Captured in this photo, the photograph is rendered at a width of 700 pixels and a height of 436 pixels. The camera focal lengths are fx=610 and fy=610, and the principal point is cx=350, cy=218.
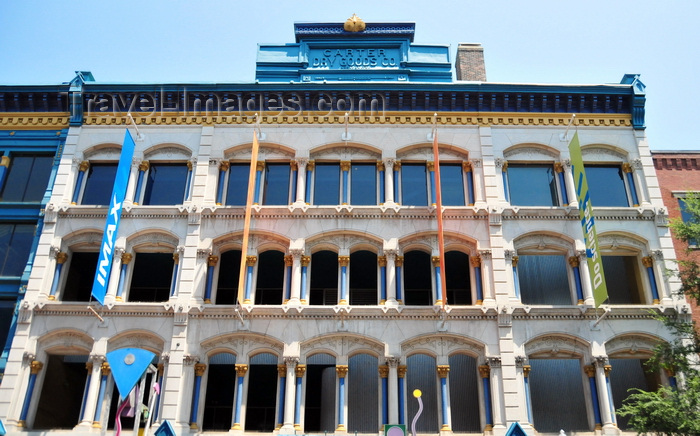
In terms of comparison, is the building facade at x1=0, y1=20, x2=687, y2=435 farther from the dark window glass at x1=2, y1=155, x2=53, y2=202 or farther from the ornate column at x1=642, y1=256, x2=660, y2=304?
the dark window glass at x1=2, y1=155, x2=53, y2=202

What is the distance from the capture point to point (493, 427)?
2003 centimetres

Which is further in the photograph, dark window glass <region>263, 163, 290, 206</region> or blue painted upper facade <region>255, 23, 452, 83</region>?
blue painted upper facade <region>255, 23, 452, 83</region>

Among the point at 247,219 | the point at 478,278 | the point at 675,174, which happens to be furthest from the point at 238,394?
the point at 675,174

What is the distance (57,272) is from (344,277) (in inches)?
425

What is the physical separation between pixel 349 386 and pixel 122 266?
31.5 feet

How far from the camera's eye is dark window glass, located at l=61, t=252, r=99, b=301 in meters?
23.4

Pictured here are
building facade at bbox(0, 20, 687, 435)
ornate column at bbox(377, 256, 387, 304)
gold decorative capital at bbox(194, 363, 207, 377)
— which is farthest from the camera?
ornate column at bbox(377, 256, 387, 304)

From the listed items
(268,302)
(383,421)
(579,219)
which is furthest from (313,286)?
(579,219)

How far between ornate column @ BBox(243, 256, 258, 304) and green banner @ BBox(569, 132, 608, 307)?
39.4 ft

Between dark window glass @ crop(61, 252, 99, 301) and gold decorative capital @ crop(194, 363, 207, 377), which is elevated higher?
dark window glass @ crop(61, 252, 99, 301)

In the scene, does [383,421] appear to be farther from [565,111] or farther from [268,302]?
[565,111]

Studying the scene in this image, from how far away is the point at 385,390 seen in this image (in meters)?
20.8

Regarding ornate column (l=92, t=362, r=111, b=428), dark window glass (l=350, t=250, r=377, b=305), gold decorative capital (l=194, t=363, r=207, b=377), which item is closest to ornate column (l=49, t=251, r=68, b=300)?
ornate column (l=92, t=362, r=111, b=428)

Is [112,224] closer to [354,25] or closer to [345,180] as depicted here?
[345,180]
